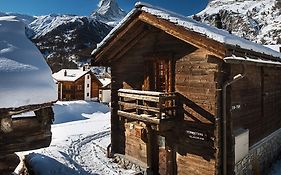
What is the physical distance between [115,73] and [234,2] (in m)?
174

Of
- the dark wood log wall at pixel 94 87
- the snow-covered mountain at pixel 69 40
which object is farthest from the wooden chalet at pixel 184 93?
the snow-covered mountain at pixel 69 40

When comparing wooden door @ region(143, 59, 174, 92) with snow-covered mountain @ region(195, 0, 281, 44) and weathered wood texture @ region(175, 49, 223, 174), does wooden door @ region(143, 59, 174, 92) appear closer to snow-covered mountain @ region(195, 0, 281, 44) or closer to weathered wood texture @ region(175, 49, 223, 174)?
weathered wood texture @ region(175, 49, 223, 174)

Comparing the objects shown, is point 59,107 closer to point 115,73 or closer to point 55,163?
point 115,73

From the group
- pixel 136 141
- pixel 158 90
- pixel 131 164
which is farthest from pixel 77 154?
pixel 158 90

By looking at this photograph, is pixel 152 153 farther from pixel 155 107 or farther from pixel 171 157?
pixel 155 107

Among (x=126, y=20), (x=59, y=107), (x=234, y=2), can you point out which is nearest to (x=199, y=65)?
(x=126, y=20)

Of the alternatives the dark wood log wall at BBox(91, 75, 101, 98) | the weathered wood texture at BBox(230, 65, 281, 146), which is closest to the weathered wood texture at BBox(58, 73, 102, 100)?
the dark wood log wall at BBox(91, 75, 101, 98)

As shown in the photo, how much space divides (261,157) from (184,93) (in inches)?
193

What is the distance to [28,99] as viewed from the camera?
3.98m

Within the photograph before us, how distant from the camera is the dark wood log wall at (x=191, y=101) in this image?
8789mm

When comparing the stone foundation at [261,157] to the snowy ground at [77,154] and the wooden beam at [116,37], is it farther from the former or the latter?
the wooden beam at [116,37]

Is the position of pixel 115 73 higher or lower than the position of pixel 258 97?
higher

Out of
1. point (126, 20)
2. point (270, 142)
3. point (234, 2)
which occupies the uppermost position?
point (234, 2)

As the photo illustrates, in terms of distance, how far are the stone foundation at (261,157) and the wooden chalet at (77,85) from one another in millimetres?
31123
